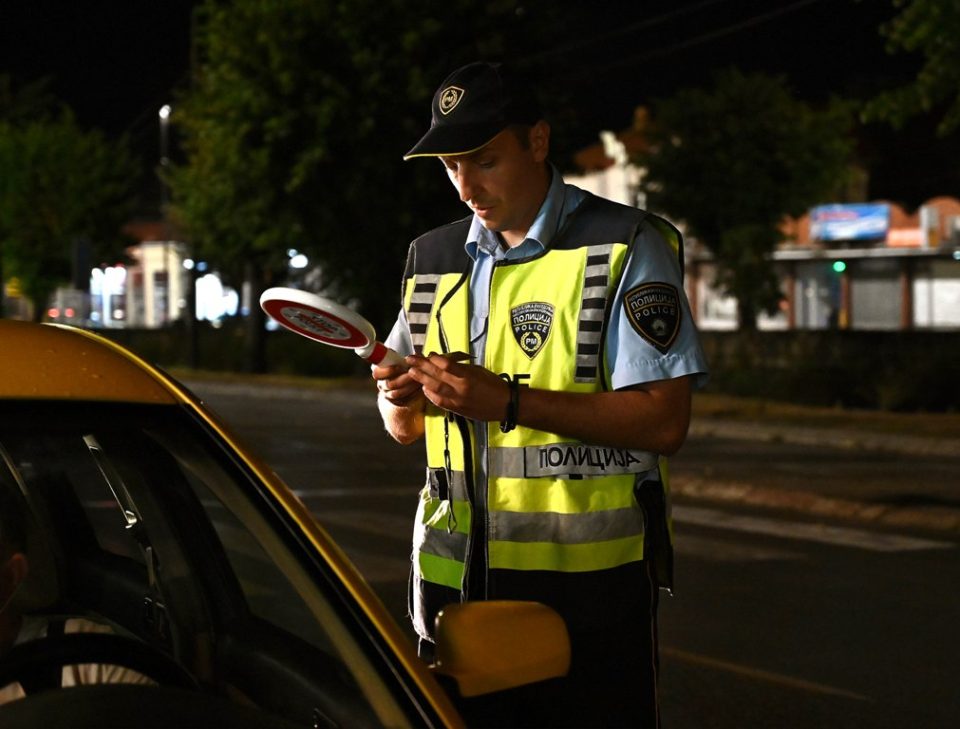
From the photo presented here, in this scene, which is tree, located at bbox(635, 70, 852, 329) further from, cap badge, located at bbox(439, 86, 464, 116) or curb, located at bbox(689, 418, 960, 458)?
cap badge, located at bbox(439, 86, 464, 116)

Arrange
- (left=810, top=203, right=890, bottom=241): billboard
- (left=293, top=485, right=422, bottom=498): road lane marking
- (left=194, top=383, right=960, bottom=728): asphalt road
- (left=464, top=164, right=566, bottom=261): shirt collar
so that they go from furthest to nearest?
1. (left=810, top=203, right=890, bottom=241): billboard
2. (left=293, top=485, right=422, bottom=498): road lane marking
3. (left=194, top=383, right=960, bottom=728): asphalt road
4. (left=464, top=164, right=566, bottom=261): shirt collar

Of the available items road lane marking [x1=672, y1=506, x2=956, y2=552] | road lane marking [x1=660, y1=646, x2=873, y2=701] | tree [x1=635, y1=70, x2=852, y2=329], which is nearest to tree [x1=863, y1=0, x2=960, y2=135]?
road lane marking [x1=672, y1=506, x2=956, y2=552]

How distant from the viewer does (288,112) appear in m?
31.9

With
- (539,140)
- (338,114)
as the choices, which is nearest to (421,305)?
(539,140)

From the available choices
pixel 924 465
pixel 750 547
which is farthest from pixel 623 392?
pixel 924 465

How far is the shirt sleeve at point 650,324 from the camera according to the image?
321 cm

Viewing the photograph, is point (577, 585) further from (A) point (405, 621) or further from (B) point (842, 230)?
(B) point (842, 230)

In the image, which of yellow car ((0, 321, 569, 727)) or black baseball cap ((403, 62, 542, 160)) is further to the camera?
black baseball cap ((403, 62, 542, 160))

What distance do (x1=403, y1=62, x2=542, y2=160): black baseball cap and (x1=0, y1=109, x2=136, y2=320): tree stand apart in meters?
49.7

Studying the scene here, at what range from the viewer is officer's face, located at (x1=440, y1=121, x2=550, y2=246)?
3.34 m

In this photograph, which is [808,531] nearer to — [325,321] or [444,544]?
[444,544]

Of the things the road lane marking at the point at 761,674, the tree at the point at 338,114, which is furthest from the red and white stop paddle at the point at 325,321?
the tree at the point at 338,114

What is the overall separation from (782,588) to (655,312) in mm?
6721

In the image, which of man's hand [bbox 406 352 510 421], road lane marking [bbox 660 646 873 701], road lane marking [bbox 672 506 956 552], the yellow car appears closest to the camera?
the yellow car
